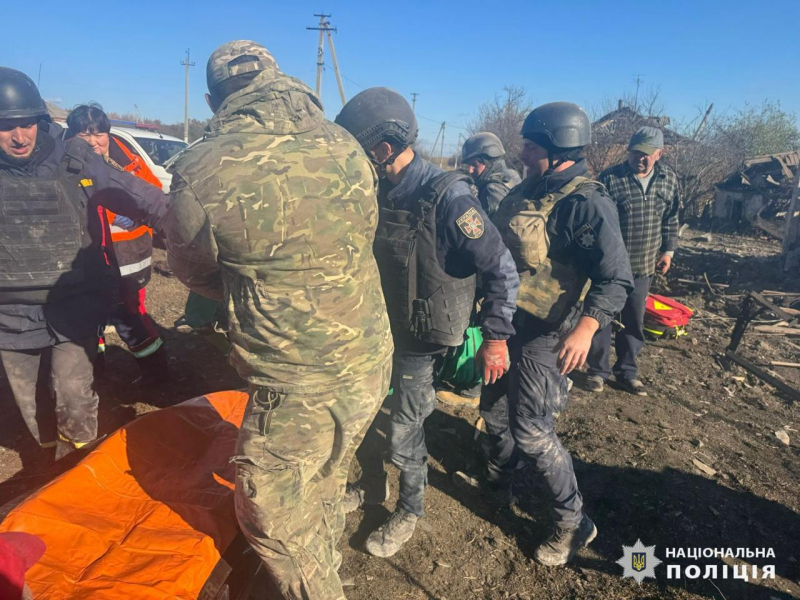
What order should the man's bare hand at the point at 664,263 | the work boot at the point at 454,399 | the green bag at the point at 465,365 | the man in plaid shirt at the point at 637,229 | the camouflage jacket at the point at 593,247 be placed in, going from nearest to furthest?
the camouflage jacket at the point at 593,247 < the green bag at the point at 465,365 < the work boot at the point at 454,399 < the man in plaid shirt at the point at 637,229 < the man's bare hand at the point at 664,263

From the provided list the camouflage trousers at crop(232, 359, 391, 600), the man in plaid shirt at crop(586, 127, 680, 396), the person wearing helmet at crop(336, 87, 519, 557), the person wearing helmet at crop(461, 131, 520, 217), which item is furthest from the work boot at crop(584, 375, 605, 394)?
the camouflage trousers at crop(232, 359, 391, 600)

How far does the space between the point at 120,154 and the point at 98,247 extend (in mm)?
2683

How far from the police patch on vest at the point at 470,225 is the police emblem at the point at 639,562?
1.92 m

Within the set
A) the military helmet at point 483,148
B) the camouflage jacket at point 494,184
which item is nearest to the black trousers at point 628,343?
the camouflage jacket at point 494,184

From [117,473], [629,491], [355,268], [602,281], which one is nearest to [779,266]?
[629,491]

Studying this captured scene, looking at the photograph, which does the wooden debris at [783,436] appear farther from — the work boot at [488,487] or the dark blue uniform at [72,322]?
the dark blue uniform at [72,322]

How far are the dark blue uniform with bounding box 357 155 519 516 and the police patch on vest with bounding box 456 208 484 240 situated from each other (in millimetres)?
11

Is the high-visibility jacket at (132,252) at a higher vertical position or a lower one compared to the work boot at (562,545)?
higher

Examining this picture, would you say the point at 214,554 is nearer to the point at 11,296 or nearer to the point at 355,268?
the point at 355,268

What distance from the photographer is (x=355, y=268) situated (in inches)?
68.3

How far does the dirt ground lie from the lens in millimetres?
2475

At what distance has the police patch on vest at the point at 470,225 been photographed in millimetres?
2193

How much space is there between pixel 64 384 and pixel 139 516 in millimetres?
1124

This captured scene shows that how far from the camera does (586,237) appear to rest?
Result: 2.36m
